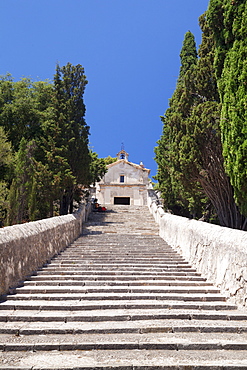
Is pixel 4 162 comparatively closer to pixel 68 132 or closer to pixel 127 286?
pixel 68 132

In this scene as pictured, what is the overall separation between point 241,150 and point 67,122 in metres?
11.4

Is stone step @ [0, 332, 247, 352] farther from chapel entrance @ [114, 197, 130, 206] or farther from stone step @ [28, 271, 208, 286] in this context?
chapel entrance @ [114, 197, 130, 206]

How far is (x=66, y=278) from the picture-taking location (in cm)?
649

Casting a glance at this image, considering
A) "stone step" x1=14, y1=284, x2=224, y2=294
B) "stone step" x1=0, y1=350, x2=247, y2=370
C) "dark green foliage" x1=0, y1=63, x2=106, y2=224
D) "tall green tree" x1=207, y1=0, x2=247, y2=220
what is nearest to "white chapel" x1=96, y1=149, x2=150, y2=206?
"dark green foliage" x1=0, y1=63, x2=106, y2=224

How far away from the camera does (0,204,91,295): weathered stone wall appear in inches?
214

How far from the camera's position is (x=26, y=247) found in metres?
6.48

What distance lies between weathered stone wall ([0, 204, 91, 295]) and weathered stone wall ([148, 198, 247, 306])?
12.1ft

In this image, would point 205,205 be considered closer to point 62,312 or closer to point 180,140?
point 180,140

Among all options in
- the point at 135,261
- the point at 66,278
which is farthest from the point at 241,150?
the point at 66,278

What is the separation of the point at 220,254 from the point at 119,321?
8.08 feet

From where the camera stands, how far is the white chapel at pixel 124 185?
3375 cm

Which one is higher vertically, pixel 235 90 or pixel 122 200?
pixel 235 90

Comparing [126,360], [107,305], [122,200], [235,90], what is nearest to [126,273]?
[107,305]

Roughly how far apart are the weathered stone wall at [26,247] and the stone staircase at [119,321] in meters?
0.28
